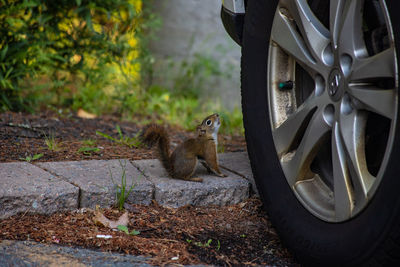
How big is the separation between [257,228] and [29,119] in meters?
2.47

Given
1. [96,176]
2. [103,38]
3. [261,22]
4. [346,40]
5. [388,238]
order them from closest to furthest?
[388,238]
[346,40]
[261,22]
[96,176]
[103,38]

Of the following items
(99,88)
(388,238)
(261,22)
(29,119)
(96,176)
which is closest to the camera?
(388,238)

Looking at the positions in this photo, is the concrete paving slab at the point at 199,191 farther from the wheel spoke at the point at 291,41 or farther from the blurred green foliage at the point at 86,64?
the blurred green foliage at the point at 86,64

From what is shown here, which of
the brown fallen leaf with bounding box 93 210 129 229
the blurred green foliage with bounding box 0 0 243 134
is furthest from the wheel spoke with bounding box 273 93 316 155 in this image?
the blurred green foliage with bounding box 0 0 243 134

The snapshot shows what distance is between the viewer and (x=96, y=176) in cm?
293

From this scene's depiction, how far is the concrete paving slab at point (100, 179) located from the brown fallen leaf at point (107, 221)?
0.36 ft

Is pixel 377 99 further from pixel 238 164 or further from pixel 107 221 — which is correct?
pixel 238 164

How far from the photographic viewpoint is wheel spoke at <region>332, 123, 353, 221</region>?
2004 millimetres

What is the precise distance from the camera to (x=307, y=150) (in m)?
2.29

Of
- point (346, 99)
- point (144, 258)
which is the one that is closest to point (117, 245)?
point (144, 258)

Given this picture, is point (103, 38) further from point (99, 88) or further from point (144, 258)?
point (144, 258)

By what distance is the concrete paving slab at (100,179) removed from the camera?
8.91 ft

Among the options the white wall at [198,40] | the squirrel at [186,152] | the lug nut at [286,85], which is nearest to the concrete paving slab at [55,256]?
the squirrel at [186,152]

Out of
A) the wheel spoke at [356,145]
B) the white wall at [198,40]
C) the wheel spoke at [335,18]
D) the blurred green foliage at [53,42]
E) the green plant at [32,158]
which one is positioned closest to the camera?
the wheel spoke at [356,145]
